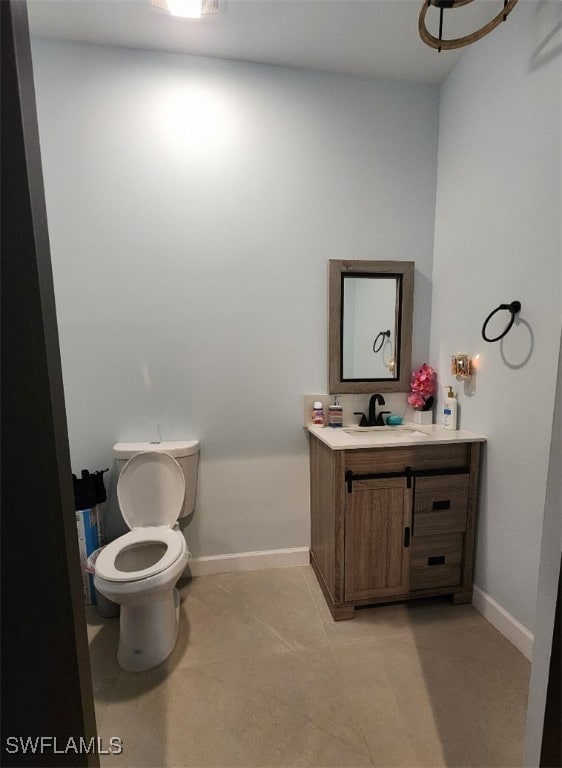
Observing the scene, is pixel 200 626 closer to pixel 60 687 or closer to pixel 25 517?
pixel 60 687

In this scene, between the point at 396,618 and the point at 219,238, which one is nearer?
the point at 396,618

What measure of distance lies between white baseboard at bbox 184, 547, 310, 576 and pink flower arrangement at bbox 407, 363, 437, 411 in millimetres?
1170

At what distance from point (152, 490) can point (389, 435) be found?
136cm

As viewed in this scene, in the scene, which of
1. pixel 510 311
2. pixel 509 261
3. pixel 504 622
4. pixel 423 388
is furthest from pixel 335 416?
pixel 504 622

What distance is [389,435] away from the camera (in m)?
1.93

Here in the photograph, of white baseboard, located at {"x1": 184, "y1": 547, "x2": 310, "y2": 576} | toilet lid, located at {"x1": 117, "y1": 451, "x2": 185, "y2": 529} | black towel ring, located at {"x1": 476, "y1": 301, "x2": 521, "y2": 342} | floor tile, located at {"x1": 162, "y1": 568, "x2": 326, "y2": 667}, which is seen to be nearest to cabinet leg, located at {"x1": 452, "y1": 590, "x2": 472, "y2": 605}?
floor tile, located at {"x1": 162, "y1": 568, "x2": 326, "y2": 667}

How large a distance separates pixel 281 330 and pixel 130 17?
163 centimetres

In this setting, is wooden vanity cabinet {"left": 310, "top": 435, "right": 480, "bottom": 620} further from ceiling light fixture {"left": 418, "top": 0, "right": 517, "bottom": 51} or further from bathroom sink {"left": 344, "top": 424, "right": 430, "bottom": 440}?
ceiling light fixture {"left": 418, "top": 0, "right": 517, "bottom": 51}

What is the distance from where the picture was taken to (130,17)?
1.57 m

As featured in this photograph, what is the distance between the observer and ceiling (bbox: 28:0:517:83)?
152 centimetres

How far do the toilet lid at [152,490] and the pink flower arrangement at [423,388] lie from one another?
4.79ft

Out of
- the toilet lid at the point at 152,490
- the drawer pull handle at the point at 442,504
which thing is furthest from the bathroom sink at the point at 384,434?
the toilet lid at the point at 152,490

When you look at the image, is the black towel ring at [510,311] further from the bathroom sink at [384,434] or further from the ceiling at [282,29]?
the ceiling at [282,29]

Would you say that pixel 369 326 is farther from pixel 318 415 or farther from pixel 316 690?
pixel 316 690
